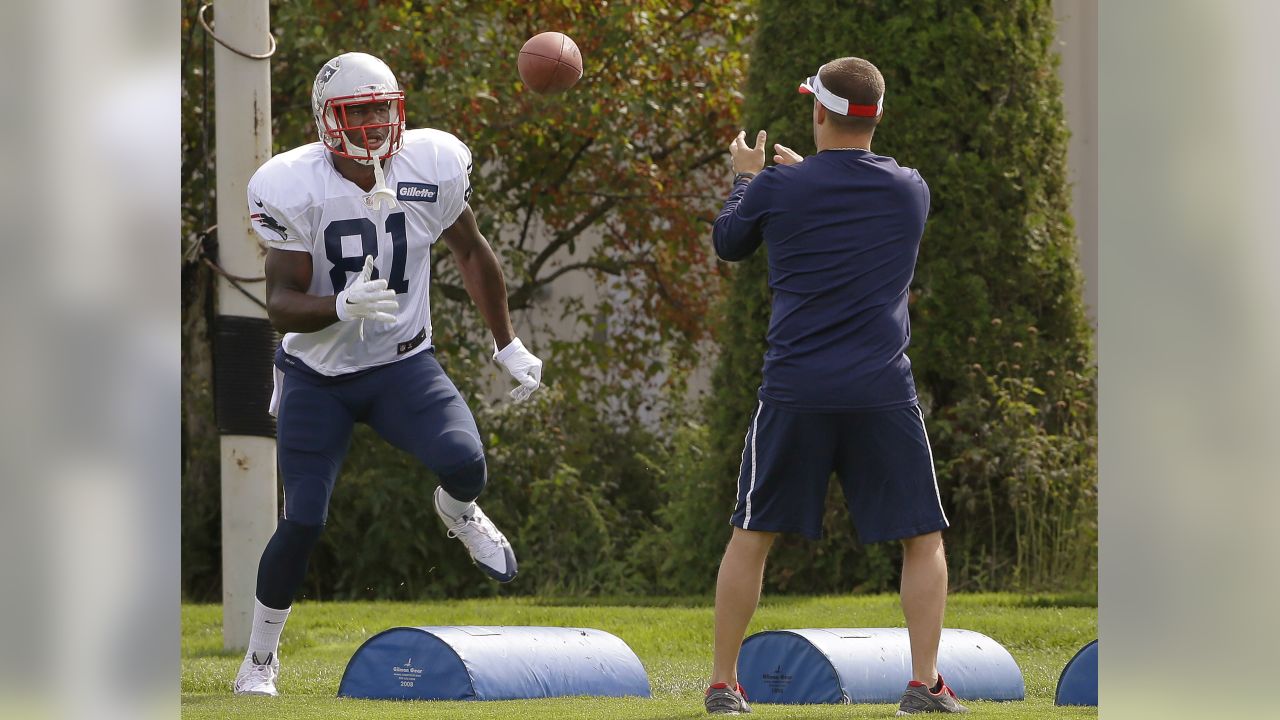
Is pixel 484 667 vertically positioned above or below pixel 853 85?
below

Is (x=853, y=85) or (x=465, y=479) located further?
(x=465, y=479)

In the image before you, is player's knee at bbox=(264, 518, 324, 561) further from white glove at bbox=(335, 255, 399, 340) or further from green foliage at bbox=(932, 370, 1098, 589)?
green foliage at bbox=(932, 370, 1098, 589)

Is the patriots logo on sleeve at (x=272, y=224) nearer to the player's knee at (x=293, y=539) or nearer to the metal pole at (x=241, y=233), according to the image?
the player's knee at (x=293, y=539)

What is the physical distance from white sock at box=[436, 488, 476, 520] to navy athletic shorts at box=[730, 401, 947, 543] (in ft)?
4.40

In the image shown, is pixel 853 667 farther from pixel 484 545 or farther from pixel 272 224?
pixel 272 224

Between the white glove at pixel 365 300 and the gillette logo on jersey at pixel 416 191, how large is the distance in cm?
44

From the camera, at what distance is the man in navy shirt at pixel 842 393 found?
4.41 meters

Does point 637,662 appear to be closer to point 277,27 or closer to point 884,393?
point 884,393

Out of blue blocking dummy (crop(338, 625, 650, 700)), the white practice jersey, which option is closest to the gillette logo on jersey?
the white practice jersey

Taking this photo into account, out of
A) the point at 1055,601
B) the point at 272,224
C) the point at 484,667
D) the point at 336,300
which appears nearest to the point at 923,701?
the point at 484,667

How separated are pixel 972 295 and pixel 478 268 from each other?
12.5ft

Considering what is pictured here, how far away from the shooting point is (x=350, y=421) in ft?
17.5

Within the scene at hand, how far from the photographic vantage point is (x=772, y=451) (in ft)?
14.5

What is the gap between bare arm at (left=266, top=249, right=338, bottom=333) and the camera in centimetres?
496
